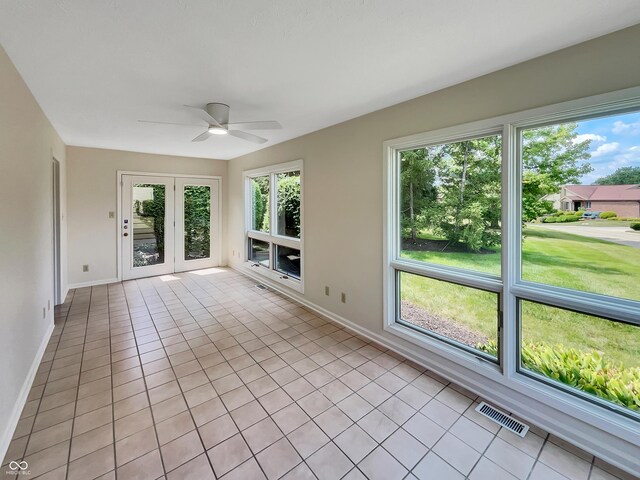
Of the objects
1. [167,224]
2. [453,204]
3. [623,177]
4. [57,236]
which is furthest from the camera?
[167,224]

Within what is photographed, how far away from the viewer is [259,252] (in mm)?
5590

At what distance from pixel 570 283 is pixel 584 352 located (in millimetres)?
450

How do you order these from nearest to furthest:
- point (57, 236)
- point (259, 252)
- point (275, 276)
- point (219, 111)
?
point (219, 111) < point (57, 236) < point (275, 276) < point (259, 252)

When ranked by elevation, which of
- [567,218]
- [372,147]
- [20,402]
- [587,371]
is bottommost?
[20,402]

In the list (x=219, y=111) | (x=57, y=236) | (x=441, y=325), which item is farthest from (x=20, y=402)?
(x=441, y=325)

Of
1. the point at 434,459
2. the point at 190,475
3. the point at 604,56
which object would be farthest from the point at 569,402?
the point at 190,475

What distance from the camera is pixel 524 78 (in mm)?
1981

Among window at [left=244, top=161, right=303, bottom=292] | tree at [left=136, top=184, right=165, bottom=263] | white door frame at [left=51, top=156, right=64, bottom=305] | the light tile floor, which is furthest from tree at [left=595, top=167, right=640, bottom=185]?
tree at [left=136, top=184, right=165, bottom=263]

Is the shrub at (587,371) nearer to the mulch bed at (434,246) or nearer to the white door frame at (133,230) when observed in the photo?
the mulch bed at (434,246)

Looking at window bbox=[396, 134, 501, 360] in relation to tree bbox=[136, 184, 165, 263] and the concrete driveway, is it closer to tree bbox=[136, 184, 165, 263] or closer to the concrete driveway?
the concrete driveway

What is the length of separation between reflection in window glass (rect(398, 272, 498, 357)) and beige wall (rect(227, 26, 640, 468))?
0.24 metres

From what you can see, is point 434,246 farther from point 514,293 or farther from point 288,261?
point 288,261

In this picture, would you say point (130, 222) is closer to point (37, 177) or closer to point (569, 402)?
point (37, 177)

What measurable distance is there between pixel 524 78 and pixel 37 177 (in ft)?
13.4
